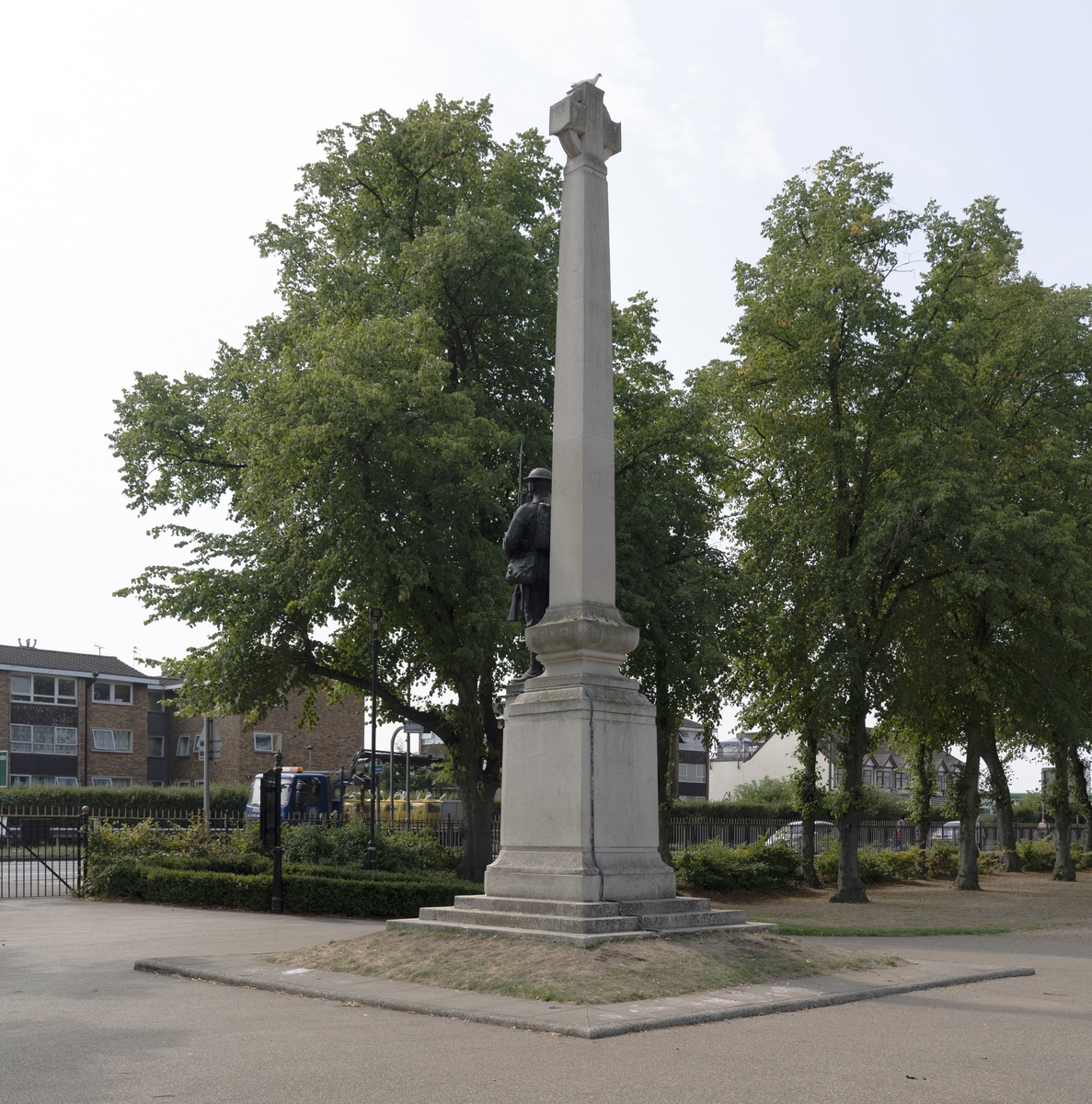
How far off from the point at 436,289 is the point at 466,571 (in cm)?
580

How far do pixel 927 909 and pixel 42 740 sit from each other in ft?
153

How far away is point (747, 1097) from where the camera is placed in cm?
643

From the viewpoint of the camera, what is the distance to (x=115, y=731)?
204ft

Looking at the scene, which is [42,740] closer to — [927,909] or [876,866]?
[876,866]

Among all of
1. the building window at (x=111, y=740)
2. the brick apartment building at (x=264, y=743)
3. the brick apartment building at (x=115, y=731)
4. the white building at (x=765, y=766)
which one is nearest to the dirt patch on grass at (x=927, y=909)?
the brick apartment building at (x=115, y=731)

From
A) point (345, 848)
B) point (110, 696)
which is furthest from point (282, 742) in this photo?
point (345, 848)

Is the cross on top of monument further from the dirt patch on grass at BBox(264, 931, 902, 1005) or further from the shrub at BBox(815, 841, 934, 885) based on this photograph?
the shrub at BBox(815, 841, 934, 885)

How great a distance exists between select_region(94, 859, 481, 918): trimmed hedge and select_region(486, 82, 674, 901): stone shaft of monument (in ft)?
25.7

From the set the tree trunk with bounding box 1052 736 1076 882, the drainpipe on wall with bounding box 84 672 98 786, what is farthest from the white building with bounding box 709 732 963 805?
the tree trunk with bounding box 1052 736 1076 882

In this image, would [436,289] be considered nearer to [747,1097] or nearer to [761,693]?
[761,693]

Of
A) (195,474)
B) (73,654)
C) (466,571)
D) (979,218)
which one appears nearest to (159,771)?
(73,654)

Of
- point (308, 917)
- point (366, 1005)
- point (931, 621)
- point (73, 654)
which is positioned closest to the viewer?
point (366, 1005)

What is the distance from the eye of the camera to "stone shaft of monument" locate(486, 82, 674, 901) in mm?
11484

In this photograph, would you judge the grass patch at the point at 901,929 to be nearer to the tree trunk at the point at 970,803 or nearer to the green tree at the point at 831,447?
the green tree at the point at 831,447
